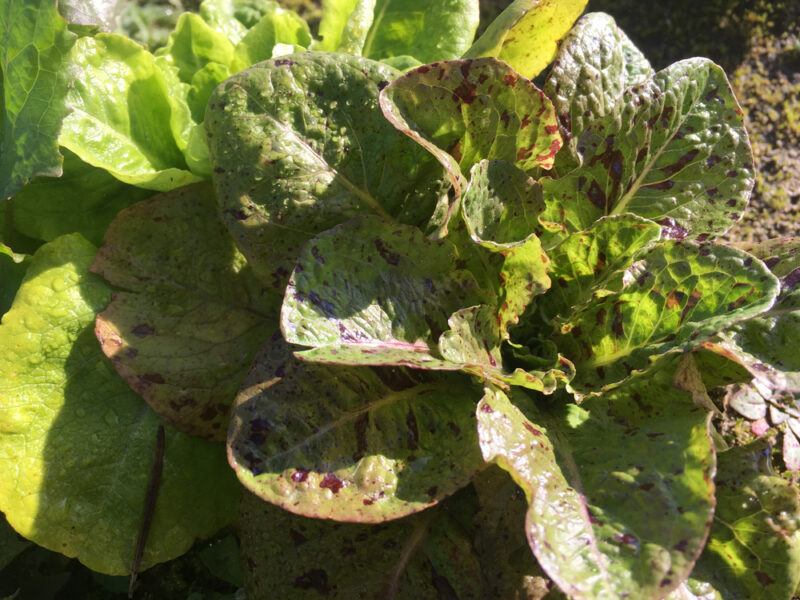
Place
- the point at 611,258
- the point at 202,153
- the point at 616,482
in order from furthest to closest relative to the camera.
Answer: the point at 202,153
the point at 611,258
the point at 616,482

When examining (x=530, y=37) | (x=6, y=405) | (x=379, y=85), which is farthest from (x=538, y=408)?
(x=6, y=405)

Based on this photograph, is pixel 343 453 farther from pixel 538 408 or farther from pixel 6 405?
pixel 6 405

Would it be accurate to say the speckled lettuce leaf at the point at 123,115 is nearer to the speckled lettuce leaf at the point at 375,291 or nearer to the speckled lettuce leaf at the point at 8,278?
the speckled lettuce leaf at the point at 8,278

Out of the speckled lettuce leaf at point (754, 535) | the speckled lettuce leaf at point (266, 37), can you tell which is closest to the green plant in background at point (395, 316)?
the speckled lettuce leaf at point (754, 535)

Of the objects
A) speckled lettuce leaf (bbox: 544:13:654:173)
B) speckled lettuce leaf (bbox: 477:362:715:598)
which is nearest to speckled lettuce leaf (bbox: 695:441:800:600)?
speckled lettuce leaf (bbox: 477:362:715:598)

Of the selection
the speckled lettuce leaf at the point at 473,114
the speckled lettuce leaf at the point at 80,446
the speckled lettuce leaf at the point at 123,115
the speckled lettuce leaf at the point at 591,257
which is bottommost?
the speckled lettuce leaf at the point at 80,446
